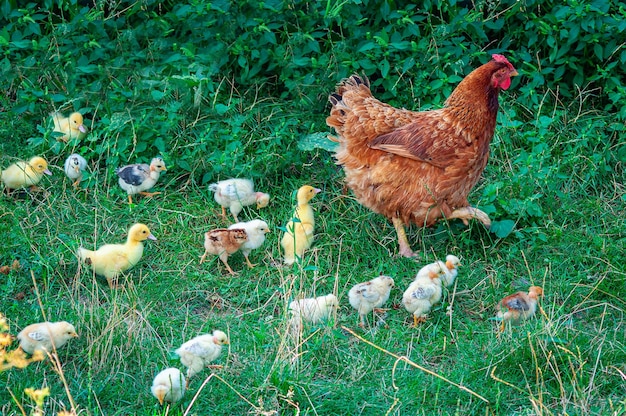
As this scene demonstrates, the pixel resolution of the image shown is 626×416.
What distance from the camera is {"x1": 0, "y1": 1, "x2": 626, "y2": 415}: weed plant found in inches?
195

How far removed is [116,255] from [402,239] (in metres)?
1.94

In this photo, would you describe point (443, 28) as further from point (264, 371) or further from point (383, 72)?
point (264, 371)

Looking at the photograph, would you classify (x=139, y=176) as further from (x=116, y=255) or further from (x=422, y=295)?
(x=422, y=295)

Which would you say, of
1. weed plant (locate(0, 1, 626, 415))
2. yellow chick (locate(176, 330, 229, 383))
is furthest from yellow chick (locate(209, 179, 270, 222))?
yellow chick (locate(176, 330, 229, 383))

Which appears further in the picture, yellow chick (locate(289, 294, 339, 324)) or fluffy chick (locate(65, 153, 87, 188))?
fluffy chick (locate(65, 153, 87, 188))

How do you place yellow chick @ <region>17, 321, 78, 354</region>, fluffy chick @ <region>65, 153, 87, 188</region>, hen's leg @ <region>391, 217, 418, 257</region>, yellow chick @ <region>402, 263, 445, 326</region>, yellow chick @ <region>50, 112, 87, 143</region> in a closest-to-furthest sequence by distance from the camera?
yellow chick @ <region>17, 321, 78, 354</region> → yellow chick @ <region>402, 263, 445, 326</region> → hen's leg @ <region>391, 217, 418, 257</region> → fluffy chick @ <region>65, 153, 87, 188</region> → yellow chick @ <region>50, 112, 87, 143</region>

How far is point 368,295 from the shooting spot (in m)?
5.61

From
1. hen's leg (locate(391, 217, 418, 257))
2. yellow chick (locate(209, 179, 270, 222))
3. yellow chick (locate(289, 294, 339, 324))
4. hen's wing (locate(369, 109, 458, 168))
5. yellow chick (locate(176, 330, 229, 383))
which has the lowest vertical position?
hen's leg (locate(391, 217, 418, 257))

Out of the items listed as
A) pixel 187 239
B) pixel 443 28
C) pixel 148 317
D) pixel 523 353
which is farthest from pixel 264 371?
pixel 443 28

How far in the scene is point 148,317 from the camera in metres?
5.64

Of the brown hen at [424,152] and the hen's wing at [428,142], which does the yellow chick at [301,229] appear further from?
the hen's wing at [428,142]

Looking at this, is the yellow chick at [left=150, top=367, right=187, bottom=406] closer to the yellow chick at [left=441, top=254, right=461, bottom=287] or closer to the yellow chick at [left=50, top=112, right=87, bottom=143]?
the yellow chick at [left=441, top=254, right=461, bottom=287]

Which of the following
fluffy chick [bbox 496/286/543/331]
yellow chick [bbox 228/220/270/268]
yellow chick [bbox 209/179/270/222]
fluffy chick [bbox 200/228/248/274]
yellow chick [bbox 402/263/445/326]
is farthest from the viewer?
yellow chick [bbox 209/179/270/222]

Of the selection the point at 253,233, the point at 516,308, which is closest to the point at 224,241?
the point at 253,233
